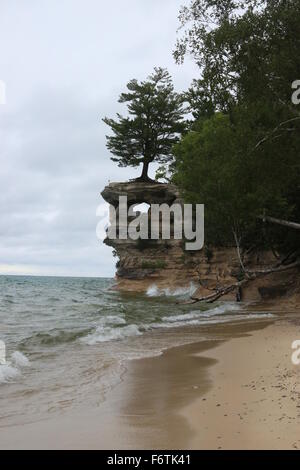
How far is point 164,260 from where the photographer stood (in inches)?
1750

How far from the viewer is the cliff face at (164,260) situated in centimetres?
3666

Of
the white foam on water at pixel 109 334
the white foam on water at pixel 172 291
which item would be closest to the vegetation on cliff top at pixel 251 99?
the white foam on water at pixel 109 334

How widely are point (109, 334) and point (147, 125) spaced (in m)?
34.6

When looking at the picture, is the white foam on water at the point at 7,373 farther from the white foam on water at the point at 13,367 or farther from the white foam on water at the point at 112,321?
the white foam on water at the point at 112,321

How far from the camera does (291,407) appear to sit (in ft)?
17.7

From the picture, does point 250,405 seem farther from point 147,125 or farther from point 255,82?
point 147,125

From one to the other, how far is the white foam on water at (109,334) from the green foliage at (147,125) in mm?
32975

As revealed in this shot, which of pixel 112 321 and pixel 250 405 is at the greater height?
pixel 112 321

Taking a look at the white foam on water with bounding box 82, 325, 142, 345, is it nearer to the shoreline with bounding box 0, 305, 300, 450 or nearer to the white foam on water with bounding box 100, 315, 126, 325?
the white foam on water with bounding box 100, 315, 126, 325

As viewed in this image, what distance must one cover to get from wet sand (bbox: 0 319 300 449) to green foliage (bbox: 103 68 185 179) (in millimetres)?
39017

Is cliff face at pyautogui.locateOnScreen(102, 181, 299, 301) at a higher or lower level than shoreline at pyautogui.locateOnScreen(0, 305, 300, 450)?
higher

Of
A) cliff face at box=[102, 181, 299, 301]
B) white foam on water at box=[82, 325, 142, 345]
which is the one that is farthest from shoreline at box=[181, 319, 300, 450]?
cliff face at box=[102, 181, 299, 301]

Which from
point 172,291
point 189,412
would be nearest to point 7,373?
point 189,412

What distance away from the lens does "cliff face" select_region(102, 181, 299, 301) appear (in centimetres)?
3666
